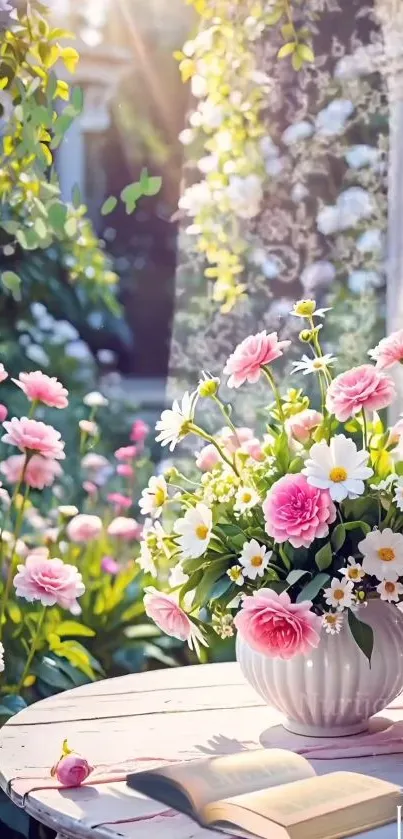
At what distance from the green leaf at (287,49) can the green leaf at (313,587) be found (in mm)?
1220

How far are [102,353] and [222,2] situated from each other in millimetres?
731

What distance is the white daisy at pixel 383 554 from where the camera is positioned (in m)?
1.18

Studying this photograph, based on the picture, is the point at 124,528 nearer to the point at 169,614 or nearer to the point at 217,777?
the point at 169,614

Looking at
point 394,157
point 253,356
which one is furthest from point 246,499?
point 394,157

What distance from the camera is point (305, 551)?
3.99 ft

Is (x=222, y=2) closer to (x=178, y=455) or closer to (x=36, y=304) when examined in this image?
(x=36, y=304)

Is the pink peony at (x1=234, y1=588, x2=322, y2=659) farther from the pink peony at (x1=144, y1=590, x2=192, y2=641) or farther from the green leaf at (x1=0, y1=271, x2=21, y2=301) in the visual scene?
the green leaf at (x1=0, y1=271, x2=21, y2=301)

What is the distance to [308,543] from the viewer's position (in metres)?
1.18

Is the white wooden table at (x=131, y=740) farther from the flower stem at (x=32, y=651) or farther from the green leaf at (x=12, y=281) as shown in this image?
the green leaf at (x=12, y=281)

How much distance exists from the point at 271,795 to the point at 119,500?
1.03 m

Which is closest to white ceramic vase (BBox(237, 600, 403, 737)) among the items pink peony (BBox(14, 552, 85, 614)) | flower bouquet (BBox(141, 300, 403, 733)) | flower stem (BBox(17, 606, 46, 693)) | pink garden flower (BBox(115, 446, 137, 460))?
flower bouquet (BBox(141, 300, 403, 733))

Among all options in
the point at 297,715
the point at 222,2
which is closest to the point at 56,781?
the point at 297,715

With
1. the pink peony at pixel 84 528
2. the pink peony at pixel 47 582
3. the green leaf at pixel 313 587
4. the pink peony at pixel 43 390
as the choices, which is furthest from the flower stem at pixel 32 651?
the green leaf at pixel 313 587

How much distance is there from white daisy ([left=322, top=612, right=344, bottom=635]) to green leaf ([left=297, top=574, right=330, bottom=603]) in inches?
1.1
